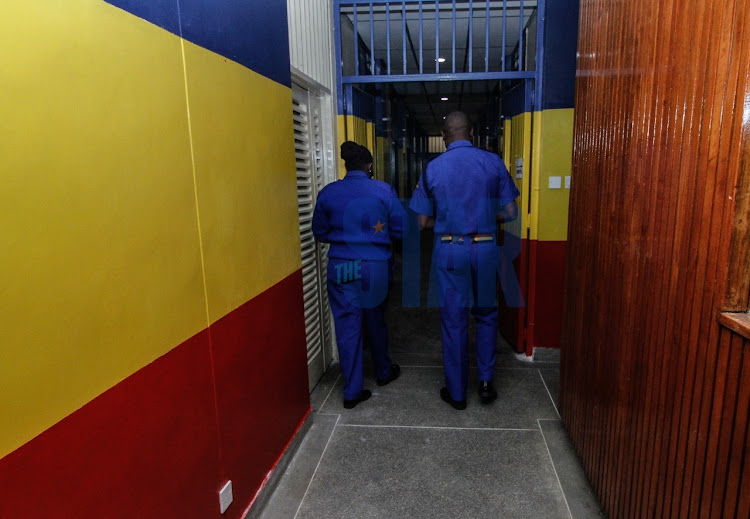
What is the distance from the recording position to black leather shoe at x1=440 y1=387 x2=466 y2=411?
3.12 metres

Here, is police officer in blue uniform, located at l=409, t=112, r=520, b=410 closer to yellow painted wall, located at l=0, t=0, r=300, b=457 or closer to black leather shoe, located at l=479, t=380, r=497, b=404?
black leather shoe, located at l=479, t=380, r=497, b=404

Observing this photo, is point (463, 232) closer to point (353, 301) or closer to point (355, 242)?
point (355, 242)

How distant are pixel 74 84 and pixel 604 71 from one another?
78.3 inches

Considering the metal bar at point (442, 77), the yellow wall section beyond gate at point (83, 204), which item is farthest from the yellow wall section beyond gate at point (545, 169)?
A: the yellow wall section beyond gate at point (83, 204)

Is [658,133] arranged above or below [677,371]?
above

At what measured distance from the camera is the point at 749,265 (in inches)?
46.5

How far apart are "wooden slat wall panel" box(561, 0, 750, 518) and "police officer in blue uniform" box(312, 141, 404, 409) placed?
1234 millimetres

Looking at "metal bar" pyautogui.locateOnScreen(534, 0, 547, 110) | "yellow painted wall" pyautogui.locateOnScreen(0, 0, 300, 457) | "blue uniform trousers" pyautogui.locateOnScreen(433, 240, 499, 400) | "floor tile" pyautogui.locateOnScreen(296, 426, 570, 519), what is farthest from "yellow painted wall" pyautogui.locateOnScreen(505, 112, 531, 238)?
"yellow painted wall" pyautogui.locateOnScreen(0, 0, 300, 457)

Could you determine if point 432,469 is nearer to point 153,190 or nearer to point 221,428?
point 221,428

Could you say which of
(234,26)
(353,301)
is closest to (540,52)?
(353,301)

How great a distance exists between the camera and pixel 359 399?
3.22 m

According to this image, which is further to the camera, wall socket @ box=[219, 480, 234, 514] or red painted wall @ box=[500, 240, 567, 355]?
red painted wall @ box=[500, 240, 567, 355]

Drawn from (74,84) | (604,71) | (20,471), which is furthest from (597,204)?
(20,471)

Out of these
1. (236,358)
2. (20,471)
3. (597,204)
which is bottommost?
(236,358)
